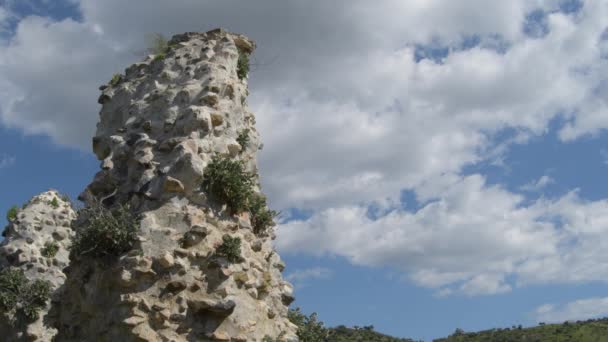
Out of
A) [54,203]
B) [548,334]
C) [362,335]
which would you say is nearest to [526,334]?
[548,334]

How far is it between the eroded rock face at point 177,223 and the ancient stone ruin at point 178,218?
0.02m

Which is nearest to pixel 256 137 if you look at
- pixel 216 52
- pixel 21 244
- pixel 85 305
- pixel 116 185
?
pixel 216 52

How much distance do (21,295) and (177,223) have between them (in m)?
7.83

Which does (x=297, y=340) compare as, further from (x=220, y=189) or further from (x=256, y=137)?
(x=256, y=137)

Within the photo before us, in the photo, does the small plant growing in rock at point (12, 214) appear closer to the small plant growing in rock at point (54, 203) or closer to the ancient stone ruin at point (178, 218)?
the small plant growing in rock at point (54, 203)

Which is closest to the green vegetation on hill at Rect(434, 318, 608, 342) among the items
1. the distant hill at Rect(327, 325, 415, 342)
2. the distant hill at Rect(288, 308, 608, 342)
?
the distant hill at Rect(288, 308, 608, 342)

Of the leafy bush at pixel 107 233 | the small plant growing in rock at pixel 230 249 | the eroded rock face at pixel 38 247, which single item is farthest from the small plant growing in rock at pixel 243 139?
the eroded rock face at pixel 38 247

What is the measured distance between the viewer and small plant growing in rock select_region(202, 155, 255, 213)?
10.0 m

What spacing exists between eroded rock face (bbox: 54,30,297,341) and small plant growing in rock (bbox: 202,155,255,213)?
145 mm

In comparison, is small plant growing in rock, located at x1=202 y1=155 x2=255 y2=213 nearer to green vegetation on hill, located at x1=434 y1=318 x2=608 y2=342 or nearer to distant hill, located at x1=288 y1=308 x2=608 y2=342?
distant hill, located at x1=288 y1=308 x2=608 y2=342

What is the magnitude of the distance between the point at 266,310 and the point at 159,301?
181 centimetres

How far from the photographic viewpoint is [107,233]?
9.31 meters

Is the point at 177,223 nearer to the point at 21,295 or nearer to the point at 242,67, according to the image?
the point at 242,67

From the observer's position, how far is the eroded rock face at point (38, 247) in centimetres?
1510
